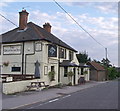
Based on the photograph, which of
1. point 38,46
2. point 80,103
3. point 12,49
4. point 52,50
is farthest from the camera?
point 12,49

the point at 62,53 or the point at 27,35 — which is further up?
the point at 27,35

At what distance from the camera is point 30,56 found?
25.7 metres

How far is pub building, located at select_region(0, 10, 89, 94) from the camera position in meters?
24.9

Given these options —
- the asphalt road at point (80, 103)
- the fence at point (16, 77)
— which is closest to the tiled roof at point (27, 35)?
the fence at point (16, 77)

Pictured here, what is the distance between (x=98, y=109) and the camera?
10.8 meters

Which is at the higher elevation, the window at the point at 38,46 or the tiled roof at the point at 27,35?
the tiled roof at the point at 27,35

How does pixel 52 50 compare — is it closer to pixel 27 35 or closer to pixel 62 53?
pixel 27 35

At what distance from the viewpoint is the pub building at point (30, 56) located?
2486 centimetres

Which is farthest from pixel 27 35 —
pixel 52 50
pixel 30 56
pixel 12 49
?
pixel 52 50

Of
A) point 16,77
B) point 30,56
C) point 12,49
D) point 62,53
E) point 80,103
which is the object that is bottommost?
point 80,103

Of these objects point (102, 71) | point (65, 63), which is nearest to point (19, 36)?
point (65, 63)

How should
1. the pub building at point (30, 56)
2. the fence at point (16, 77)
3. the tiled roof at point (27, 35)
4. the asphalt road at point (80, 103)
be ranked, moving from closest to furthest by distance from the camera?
the asphalt road at point (80, 103)
the fence at point (16, 77)
the pub building at point (30, 56)
the tiled roof at point (27, 35)

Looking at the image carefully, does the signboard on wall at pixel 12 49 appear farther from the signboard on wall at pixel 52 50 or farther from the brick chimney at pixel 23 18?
the signboard on wall at pixel 52 50

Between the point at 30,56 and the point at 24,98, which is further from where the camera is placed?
the point at 30,56
